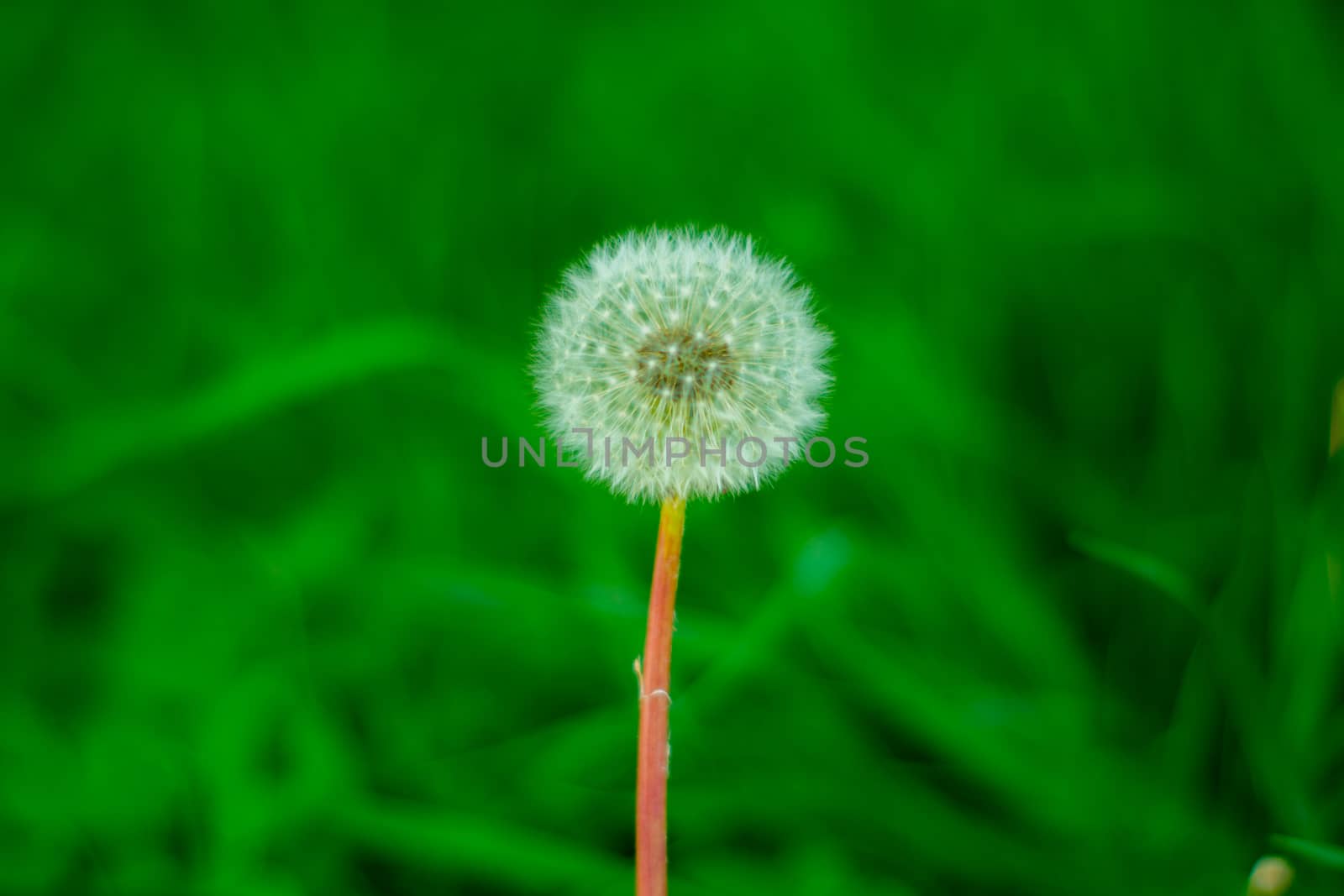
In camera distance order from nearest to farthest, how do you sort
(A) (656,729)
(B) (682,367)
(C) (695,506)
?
(A) (656,729)
(B) (682,367)
(C) (695,506)

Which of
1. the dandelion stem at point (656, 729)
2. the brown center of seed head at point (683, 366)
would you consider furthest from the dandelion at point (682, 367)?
the dandelion stem at point (656, 729)

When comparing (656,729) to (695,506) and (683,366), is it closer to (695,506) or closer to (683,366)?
(683,366)

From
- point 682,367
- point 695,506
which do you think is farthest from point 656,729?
point 695,506

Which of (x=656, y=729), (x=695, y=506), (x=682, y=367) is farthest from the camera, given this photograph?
(x=695, y=506)

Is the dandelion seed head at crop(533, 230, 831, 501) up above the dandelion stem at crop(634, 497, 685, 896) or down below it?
above

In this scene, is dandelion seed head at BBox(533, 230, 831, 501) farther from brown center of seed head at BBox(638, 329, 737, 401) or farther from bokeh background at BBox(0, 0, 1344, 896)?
bokeh background at BBox(0, 0, 1344, 896)

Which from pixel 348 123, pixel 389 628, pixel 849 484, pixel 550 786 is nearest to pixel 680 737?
pixel 550 786

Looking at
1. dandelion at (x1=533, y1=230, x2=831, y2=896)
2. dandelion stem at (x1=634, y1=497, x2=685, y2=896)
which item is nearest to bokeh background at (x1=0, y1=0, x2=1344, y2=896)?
dandelion at (x1=533, y1=230, x2=831, y2=896)
